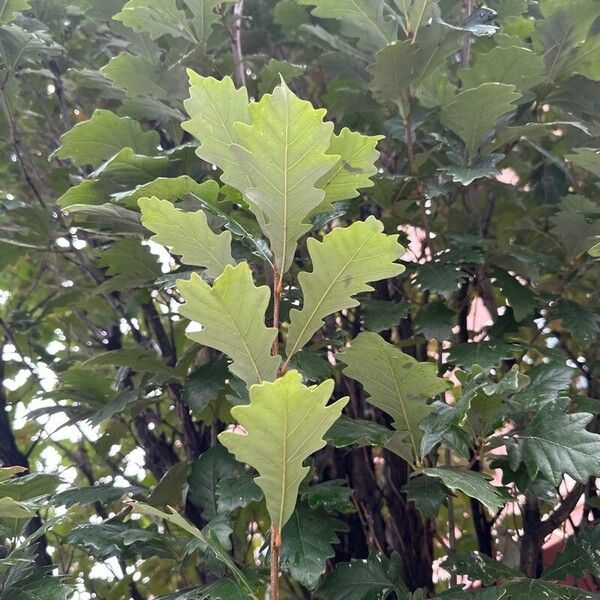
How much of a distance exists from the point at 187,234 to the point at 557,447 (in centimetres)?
60

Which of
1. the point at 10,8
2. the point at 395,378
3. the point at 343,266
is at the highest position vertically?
the point at 10,8

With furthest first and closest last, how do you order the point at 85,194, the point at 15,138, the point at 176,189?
the point at 15,138 < the point at 85,194 < the point at 176,189

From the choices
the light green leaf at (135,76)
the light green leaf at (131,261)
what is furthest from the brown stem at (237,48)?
the light green leaf at (131,261)

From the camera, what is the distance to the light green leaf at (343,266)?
107 centimetres

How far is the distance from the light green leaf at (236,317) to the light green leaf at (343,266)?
0.08 meters

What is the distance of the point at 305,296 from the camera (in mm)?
1116

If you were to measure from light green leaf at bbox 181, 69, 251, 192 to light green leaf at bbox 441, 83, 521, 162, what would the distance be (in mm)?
508

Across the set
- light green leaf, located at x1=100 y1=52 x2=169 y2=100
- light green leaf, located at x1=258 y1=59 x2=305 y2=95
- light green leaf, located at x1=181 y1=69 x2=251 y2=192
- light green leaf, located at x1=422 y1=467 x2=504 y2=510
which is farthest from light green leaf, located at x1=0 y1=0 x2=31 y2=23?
light green leaf, located at x1=422 y1=467 x2=504 y2=510

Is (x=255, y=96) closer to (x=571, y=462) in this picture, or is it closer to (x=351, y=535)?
(x=351, y=535)

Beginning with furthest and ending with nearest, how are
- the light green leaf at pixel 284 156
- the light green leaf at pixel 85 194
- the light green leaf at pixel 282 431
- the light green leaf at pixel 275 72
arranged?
the light green leaf at pixel 275 72
the light green leaf at pixel 85 194
the light green leaf at pixel 284 156
the light green leaf at pixel 282 431

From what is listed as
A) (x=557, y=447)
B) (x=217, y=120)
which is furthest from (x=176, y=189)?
(x=557, y=447)

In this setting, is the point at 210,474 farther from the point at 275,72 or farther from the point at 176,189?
the point at 275,72

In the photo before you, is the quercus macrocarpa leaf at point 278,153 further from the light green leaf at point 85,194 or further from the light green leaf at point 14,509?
the light green leaf at point 14,509

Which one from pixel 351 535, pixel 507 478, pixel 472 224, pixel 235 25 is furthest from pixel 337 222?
pixel 507 478
